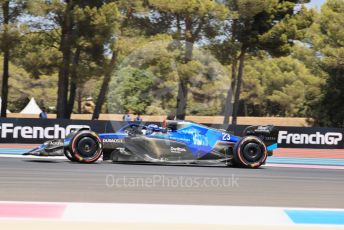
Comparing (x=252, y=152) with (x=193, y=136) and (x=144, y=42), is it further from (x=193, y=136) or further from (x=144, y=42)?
(x=144, y=42)

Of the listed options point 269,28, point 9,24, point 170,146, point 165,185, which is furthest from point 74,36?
point 165,185

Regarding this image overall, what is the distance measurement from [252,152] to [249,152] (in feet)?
0.25

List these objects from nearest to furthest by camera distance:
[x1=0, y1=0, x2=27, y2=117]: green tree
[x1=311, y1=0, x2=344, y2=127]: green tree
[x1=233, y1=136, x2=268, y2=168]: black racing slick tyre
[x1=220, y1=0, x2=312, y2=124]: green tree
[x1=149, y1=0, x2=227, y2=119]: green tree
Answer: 1. [x1=233, y1=136, x2=268, y2=168]: black racing slick tyre
2. [x1=0, y1=0, x2=27, y2=117]: green tree
3. [x1=149, y1=0, x2=227, y2=119]: green tree
4. [x1=220, y1=0, x2=312, y2=124]: green tree
5. [x1=311, y1=0, x2=344, y2=127]: green tree

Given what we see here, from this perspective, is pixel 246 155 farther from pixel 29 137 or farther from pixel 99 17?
pixel 99 17

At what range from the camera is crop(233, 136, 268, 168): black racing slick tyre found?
41.3 ft

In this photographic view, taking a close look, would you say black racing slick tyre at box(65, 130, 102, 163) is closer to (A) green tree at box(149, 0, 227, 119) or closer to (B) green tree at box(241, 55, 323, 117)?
(A) green tree at box(149, 0, 227, 119)

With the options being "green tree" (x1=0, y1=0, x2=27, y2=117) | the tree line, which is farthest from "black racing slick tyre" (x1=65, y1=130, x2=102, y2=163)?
"green tree" (x1=0, y1=0, x2=27, y2=117)

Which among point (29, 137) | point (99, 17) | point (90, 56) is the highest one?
point (99, 17)

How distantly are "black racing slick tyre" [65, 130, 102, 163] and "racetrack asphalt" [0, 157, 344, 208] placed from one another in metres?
0.36

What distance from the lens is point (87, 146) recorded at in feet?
41.4

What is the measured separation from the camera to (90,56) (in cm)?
2878

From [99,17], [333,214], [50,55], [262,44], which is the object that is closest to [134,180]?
[333,214]

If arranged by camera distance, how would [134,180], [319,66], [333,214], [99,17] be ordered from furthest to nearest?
[319,66] → [99,17] → [134,180] → [333,214]

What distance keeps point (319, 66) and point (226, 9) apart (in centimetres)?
1616
